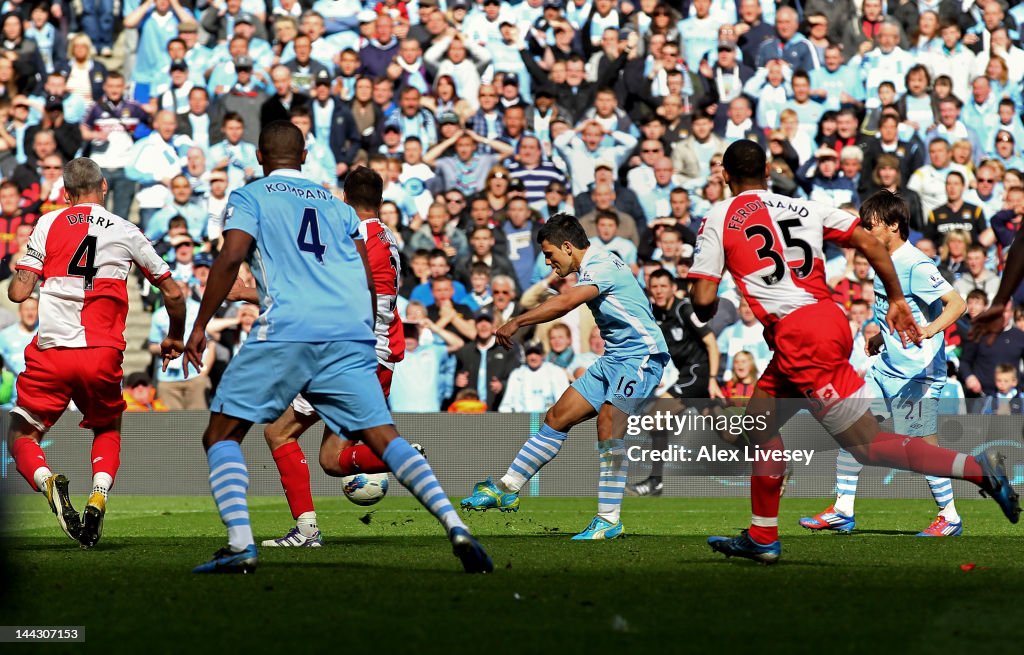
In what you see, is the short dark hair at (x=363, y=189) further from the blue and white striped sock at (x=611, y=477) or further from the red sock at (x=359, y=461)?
the blue and white striped sock at (x=611, y=477)

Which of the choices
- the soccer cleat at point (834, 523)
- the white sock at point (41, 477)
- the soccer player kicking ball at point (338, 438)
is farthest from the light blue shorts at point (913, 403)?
the white sock at point (41, 477)

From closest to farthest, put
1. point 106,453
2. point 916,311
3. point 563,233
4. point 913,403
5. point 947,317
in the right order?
point 106,453 → point 563,233 → point 947,317 → point 916,311 → point 913,403

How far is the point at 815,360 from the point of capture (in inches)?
321

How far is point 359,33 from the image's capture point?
22.5 m

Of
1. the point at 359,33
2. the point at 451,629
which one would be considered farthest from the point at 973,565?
the point at 359,33

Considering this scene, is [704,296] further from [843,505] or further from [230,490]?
[843,505]

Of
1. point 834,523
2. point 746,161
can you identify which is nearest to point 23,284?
point 746,161

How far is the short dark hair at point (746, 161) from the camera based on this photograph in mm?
8281

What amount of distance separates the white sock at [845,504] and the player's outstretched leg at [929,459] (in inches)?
134

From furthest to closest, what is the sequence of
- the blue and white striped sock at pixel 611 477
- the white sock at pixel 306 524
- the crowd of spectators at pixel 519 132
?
1. the crowd of spectators at pixel 519 132
2. the blue and white striped sock at pixel 611 477
3. the white sock at pixel 306 524

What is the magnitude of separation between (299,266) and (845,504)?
581cm

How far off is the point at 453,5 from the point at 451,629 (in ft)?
59.9

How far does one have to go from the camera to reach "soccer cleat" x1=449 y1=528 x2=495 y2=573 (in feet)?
23.8

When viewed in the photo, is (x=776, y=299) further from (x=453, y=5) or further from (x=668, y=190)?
(x=453, y=5)
